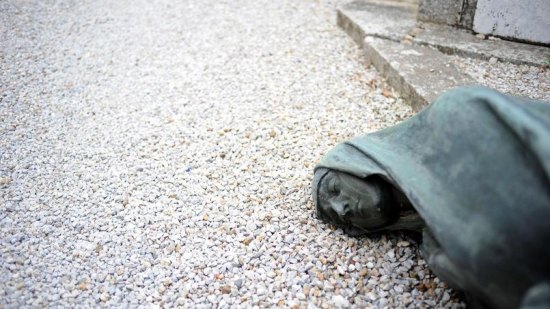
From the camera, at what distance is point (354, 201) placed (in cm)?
199

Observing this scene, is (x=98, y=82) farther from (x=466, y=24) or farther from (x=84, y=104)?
(x=466, y=24)

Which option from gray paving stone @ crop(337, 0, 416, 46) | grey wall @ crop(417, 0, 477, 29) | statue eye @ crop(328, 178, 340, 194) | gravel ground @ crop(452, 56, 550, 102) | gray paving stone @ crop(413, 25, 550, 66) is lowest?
statue eye @ crop(328, 178, 340, 194)

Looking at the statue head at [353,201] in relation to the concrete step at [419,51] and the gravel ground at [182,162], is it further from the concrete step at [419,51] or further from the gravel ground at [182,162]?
the concrete step at [419,51]

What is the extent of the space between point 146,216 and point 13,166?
99 cm

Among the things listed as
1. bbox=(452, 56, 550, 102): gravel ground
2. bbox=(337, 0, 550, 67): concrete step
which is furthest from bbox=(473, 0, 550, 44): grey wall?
bbox=(452, 56, 550, 102): gravel ground

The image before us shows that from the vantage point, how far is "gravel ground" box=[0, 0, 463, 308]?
6.59ft

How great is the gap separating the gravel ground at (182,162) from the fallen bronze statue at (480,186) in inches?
20.2

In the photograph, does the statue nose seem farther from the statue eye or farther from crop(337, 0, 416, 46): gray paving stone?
crop(337, 0, 416, 46): gray paving stone

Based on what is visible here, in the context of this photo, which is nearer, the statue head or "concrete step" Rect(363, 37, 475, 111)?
the statue head

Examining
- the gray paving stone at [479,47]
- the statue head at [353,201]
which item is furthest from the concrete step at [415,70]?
the statue head at [353,201]

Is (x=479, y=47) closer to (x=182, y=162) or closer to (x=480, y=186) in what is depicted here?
(x=182, y=162)

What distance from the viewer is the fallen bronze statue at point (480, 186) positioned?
1291 millimetres

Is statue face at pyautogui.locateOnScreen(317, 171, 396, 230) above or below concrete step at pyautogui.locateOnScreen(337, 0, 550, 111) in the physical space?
below

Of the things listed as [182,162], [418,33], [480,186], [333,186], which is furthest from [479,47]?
[480,186]
